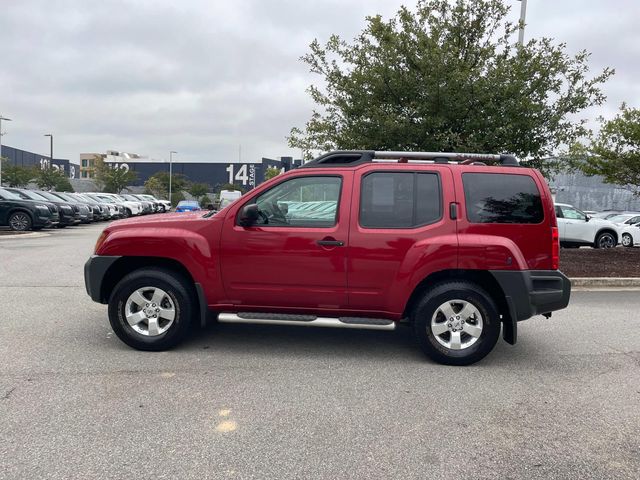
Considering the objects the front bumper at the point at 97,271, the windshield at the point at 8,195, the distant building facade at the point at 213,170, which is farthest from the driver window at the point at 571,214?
the distant building facade at the point at 213,170

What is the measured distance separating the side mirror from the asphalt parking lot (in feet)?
4.30

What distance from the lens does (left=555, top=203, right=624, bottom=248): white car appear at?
15733mm

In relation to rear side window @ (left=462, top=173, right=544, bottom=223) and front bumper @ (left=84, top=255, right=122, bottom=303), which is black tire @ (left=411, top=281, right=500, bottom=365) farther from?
front bumper @ (left=84, top=255, right=122, bottom=303)

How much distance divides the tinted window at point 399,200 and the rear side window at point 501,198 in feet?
1.09

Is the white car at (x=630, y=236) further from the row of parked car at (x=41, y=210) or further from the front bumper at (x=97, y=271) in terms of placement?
the row of parked car at (x=41, y=210)

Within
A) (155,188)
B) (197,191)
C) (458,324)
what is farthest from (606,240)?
(197,191)

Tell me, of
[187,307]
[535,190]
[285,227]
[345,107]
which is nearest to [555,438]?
[535,190]

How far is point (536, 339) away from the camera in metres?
5.83

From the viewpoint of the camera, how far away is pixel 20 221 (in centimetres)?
1794

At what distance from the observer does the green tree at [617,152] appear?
12047 mm

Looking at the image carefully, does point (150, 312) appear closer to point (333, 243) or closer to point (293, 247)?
point (293, 247)

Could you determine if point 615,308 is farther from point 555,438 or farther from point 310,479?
point 310,479

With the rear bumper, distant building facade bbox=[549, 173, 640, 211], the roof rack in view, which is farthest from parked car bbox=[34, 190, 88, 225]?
distant building facade bbox=[549, 173, 640, 211]

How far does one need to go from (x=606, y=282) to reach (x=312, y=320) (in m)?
7.14
